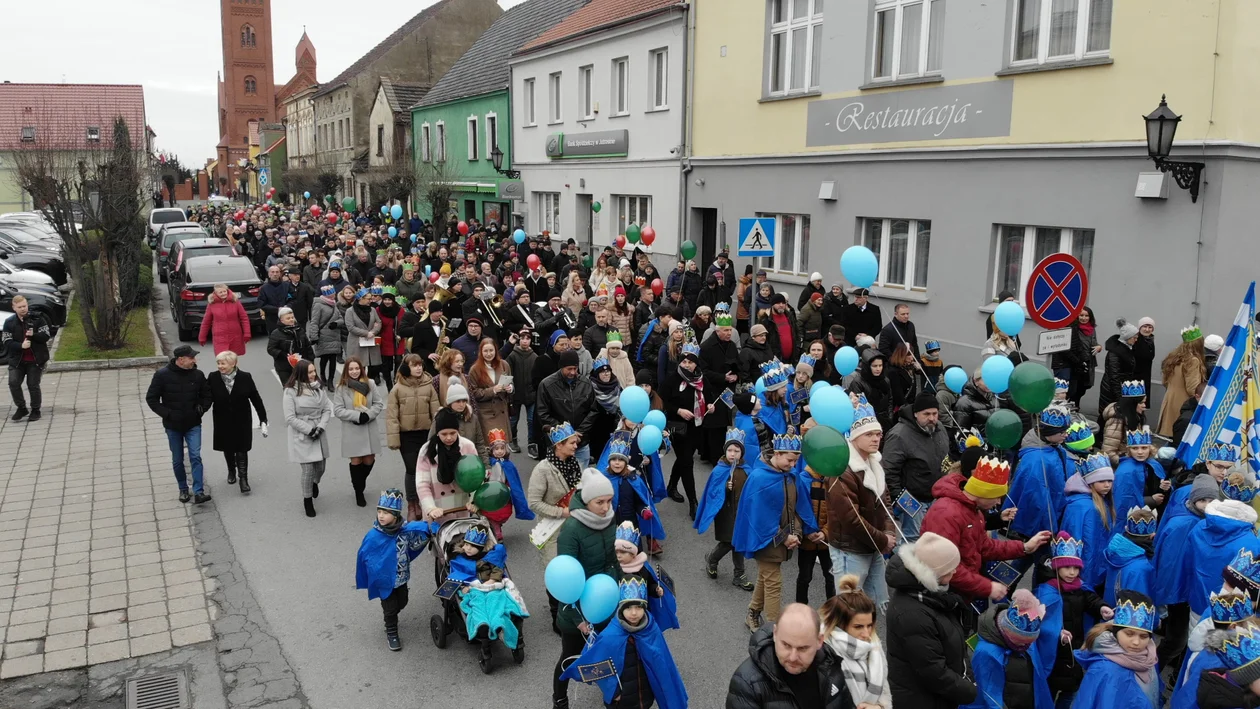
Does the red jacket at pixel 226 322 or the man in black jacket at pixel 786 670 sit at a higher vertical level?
the red jacket at pixel 226 322

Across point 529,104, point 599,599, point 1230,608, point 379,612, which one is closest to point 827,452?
point 599,599

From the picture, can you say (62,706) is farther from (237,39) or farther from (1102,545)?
(237,39)

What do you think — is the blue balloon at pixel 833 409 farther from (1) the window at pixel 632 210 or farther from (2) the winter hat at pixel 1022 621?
(1) the window at pixel 632 210

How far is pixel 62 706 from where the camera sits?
6047 mm

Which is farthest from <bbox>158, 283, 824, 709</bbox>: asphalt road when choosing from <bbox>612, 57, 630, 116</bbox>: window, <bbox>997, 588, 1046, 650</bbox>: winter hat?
<bbox>612, 57, 630, 116</bbox>: window

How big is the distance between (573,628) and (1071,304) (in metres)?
5.57

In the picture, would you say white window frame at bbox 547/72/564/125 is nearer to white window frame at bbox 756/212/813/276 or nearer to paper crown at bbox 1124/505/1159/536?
white window frame at bbox 756/212/813/276

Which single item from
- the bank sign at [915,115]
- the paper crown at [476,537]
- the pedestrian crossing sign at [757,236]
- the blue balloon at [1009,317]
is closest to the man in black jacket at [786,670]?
the paper crown at [476,537]

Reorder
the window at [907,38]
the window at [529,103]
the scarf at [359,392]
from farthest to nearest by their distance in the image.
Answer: the window at [529,103] → the window at [907,38] → the scarf at [359,392]

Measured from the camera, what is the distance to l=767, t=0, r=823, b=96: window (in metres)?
17.4

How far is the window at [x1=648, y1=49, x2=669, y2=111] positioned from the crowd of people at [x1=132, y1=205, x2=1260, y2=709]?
34.5ft

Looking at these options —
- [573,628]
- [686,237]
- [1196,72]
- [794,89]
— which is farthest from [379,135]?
[573,628]

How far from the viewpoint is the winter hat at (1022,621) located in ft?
15.4

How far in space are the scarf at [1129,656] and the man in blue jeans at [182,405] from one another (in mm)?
8401
